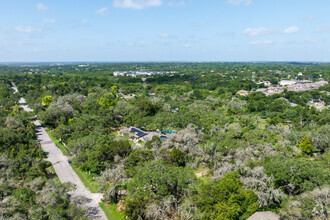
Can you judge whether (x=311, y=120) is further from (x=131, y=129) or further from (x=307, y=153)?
(x=131, y=129)

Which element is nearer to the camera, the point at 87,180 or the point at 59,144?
the point at 87,180

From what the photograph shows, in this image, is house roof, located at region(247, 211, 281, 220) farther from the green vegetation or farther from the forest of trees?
the green vegetation

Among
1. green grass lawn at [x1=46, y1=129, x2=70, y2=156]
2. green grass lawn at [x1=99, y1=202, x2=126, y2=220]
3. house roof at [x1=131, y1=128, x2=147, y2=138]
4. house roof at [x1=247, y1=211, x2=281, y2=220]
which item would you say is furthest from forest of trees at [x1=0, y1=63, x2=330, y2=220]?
house roof at [x1=131, y1=128, x2=147, y2=138]

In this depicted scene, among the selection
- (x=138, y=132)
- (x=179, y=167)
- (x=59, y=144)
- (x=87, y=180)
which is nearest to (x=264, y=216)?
(x=179, y=167)

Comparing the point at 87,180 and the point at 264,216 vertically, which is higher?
the point at 264,216

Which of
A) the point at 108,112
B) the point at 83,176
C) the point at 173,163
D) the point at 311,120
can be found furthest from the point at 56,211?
the point at 311,120

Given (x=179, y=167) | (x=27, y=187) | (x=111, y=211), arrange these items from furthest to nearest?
(x=179, y=167)
(x=111, y=211)
(x=27, y=187)

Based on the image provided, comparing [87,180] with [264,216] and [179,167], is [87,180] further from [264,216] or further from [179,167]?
[264,216]
